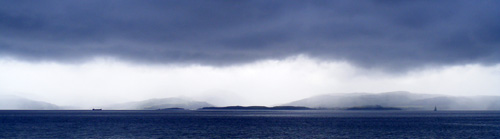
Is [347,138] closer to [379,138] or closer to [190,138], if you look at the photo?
[379,138]

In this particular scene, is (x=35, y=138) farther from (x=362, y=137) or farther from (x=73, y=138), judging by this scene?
(x=362, y=137)

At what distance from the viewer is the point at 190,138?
92.2 m

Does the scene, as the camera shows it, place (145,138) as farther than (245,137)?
No

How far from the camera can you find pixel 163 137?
305ft

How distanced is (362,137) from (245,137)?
27579 mm

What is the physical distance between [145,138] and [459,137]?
240 feet

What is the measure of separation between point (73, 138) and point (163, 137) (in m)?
19.7

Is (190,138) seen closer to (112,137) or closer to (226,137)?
(226,137)

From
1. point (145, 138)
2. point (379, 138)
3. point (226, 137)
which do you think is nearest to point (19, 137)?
point (145, 138)

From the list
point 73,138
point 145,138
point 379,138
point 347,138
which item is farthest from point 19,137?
point 379,138

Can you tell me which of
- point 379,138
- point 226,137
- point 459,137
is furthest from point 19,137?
point 459,137

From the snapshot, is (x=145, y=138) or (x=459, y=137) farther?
(x=459, y=137)

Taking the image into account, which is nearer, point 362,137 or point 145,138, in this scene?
point 145,138

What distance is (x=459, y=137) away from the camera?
94.9 metres
